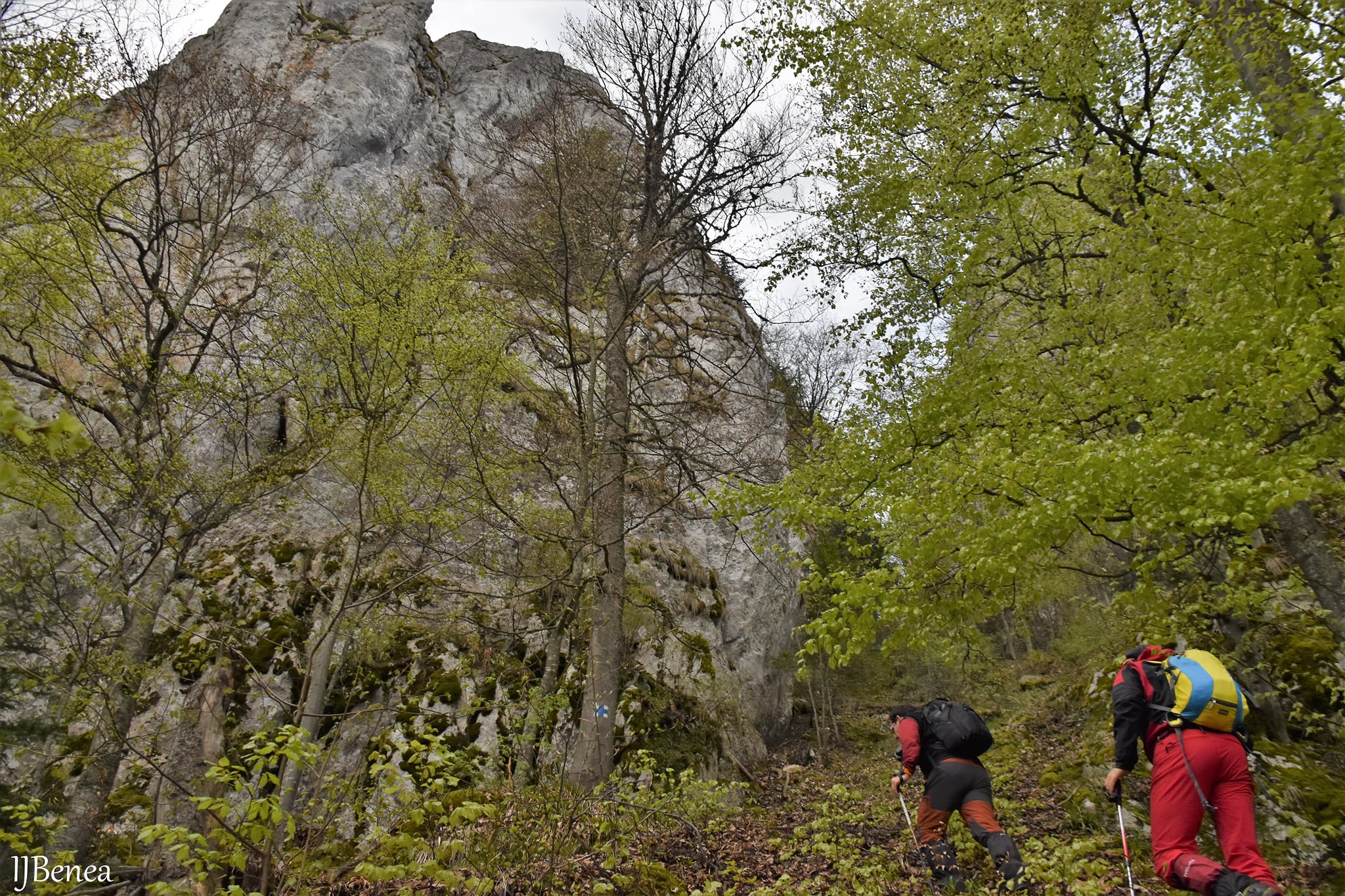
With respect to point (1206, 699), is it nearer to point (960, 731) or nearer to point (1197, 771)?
point (1197, 771)

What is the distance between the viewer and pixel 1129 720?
417 cm

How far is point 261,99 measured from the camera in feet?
34.0

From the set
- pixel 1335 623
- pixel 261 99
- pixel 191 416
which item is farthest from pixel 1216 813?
pixel 261 99

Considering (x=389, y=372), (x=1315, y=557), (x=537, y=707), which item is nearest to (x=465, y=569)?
(x=389, y=372)

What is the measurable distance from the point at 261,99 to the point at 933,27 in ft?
33.8

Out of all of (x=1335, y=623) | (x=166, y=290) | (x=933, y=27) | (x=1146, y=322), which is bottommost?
(x=1335, y=623)

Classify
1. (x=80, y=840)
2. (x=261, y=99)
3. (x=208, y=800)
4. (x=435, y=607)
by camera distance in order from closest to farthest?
1. (x=208, y=800)
2. (x=80, y=840)
3. (x=261, y=99)
4. (x=435, y=607)

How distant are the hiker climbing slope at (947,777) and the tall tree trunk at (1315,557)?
122 inches

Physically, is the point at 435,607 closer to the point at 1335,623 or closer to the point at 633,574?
the point at 633,574

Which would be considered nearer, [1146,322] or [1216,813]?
[1216,813]

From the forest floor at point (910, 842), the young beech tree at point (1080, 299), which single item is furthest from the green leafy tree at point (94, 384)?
the young beech tree at point (1080, 299)

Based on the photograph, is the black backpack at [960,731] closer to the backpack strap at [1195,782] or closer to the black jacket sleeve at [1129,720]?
the black jacket sleeve at [1129,720]

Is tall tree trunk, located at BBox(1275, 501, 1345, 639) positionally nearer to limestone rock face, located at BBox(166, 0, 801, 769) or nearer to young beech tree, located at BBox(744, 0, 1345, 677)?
young beech tree, located at BBox(744, 0, 1345, 677)

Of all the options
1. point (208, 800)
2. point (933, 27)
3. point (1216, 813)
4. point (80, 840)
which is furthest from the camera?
point (933, 27)
